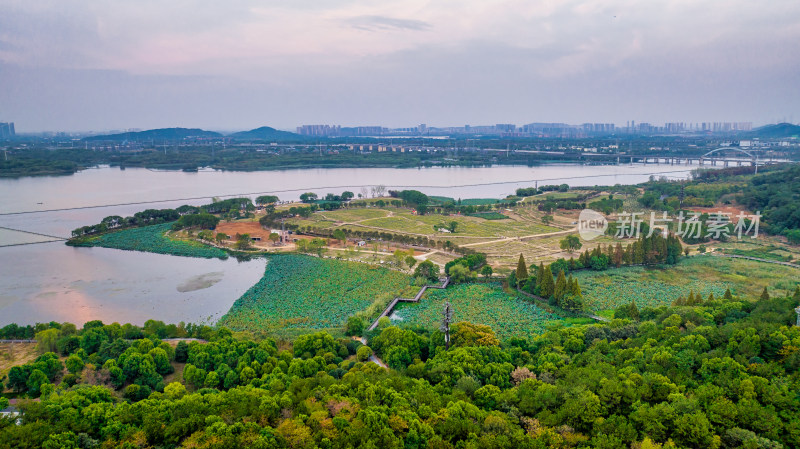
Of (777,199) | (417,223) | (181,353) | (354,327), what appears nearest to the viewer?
(181,353)

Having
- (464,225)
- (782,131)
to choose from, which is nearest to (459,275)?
(464,225)

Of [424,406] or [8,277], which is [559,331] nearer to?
[424,406]

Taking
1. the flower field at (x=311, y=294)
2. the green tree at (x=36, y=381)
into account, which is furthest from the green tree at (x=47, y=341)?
the flower field at (x=311, y=294)

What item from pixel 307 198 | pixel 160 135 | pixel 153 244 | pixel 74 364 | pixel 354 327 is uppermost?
pixel 160 135

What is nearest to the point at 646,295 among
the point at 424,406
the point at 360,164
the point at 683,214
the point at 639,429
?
the point at 639,429

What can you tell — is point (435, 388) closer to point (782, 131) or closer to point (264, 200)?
point (264, 200)

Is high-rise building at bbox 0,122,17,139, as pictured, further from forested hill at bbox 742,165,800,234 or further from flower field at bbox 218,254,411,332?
forested hill at bbox 742,165,800,234

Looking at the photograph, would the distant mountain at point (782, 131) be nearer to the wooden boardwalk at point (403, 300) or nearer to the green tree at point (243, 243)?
the wooden boardwalk at point (403, 300)
